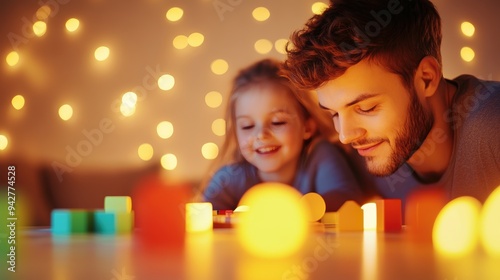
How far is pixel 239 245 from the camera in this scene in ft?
3.34

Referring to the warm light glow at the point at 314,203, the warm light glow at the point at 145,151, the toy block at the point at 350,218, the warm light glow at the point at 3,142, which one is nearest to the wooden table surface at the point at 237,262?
the toy block at the point at 350,218

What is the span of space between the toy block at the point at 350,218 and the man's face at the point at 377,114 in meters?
0.19

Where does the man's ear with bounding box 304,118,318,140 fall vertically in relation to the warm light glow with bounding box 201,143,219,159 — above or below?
above

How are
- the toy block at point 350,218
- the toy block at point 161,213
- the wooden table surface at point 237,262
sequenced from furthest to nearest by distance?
the toy block at point 350,218
the toy block at point 161,213
the wooden table surface at point 237,262

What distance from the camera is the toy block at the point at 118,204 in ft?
4.87

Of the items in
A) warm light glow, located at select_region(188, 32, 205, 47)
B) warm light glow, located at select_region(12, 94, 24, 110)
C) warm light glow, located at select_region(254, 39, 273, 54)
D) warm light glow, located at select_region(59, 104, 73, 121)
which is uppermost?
warm light glow, located at select_region(188, 32, 205, 47)

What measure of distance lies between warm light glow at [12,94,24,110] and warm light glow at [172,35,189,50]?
1.68 ft

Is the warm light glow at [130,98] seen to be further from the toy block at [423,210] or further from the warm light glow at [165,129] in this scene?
the toy block at [423,210]

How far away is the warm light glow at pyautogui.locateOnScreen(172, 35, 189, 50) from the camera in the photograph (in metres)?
1.67

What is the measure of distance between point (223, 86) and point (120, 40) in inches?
14.6

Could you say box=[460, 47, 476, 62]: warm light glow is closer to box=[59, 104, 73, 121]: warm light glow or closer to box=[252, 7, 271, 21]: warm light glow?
box=[252, 7, 271, 21]: warm light glow

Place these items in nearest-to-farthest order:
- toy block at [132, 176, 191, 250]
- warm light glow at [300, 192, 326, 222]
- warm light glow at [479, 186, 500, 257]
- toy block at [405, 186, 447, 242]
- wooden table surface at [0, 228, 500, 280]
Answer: wooden table surface at [0, 228, 500, 280] → warm light glow at [479, 186, 500, 257] → toy block at [132, 176, 191, 250] → toy block at [405, 186, 447, 242] → warm light glow at [300, 192, 326, 222]

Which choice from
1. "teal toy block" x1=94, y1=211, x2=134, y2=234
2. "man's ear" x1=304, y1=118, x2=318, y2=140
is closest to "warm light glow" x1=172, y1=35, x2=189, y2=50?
"man's ear" x1=304, y1=118, x2=318, y2=140

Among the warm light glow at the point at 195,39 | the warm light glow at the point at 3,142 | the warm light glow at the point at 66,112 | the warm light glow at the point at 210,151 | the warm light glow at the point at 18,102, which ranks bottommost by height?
the warm light glow at the point at 210,151
